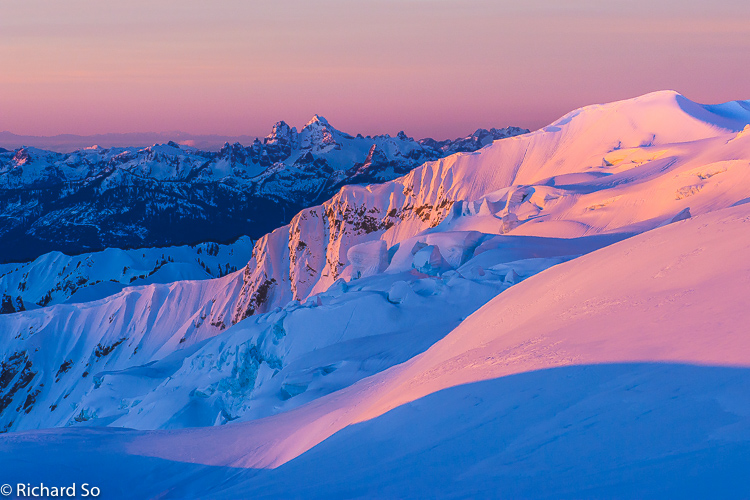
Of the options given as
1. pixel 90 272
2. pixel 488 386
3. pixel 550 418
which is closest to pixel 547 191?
pixel 488 386

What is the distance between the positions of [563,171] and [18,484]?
1756 inches

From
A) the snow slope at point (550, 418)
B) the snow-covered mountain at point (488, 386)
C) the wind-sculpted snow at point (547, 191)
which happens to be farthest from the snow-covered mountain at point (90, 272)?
the snow slope at point (550, 418)

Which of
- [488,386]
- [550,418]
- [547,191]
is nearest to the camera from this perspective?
[550,418]

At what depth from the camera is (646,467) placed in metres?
3.76

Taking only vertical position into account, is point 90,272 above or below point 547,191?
below

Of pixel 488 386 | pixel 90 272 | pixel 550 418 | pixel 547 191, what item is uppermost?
pixel 550 418

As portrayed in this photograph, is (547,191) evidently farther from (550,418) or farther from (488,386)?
(550,418)

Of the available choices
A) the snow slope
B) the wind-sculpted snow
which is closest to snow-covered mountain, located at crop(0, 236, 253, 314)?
the wind-sculpted snow

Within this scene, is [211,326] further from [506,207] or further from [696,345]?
[696,345]

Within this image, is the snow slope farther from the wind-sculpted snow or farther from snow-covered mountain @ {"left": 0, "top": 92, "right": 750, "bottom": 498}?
the wind-sculpted snow

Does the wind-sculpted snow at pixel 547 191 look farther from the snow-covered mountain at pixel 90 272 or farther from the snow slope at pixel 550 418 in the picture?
the snow-covered mountain at pixel 90 272

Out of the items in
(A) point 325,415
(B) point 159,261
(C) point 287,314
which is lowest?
(B) point 159,261

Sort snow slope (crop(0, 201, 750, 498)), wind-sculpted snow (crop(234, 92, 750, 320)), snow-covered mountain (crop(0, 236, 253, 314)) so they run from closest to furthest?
snow slope (crop(0, 201, 750, 498)) < wind-sculpted snow (crop(234, 92, 750, 320)) < snow-covered mountain (crop(0, 236, 253, 314))

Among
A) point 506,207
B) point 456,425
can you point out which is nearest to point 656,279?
point 456,425
